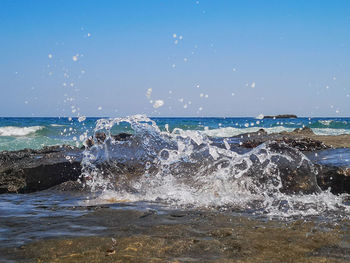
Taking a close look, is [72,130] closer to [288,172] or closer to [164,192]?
[164,192]

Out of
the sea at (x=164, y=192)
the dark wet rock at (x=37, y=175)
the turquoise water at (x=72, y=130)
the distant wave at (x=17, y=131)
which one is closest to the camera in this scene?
the sea at (x=164, y=192)

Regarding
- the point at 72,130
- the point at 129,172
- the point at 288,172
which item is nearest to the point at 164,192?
the point at 129,172

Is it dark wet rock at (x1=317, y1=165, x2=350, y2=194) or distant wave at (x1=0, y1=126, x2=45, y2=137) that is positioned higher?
dark wet rock at (x1=317, y1=165, x2=350, y2=194)

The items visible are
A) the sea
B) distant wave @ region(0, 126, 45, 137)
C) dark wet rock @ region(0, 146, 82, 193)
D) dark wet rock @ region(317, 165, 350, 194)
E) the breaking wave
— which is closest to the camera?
the sea

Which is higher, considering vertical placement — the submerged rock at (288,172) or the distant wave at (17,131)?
the submerged rock at (288,172)

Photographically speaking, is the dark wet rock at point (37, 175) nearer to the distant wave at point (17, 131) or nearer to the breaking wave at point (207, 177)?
the breaking wave at point (207, 177)

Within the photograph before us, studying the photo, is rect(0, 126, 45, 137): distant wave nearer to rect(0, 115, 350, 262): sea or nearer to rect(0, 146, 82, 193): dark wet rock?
rect(0, 146, 82, 193): dark wet rock

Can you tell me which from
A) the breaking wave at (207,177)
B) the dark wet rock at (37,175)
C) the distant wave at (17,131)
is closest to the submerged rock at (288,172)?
the breaking wave at (207,177)

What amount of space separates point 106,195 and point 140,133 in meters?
1.90

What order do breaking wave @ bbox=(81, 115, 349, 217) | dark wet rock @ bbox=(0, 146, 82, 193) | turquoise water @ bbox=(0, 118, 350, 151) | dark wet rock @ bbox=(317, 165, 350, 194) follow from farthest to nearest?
turquoise water @ bbox=(0, 118, 350, 151) < dark wet rock @ bbox=(0, 146, 82, 193) < dark wet rock @ bbox=(317, 165, 350, 194) < breaking wave @ bbox=(81, 115, 349, 217)

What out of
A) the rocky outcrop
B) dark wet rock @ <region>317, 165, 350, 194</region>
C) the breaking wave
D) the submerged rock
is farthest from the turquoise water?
dark wet rock @ <region>317, 165, 350, 194</region>

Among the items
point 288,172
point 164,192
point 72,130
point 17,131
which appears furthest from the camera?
point 72,130

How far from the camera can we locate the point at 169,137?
228 inches

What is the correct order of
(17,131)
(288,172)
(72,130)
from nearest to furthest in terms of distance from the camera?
(288,172) → (17,131) → (72,130)
